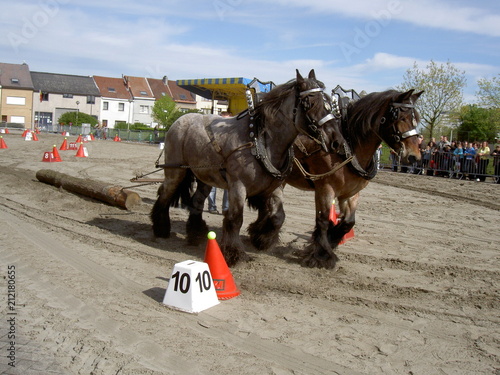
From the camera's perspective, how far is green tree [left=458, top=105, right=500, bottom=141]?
2939cm

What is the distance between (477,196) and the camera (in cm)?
1302

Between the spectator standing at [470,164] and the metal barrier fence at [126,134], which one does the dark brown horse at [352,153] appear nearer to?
the spectator standing at [470,164]

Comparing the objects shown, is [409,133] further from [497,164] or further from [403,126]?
[497,164]

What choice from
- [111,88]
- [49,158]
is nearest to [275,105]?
[49,158]

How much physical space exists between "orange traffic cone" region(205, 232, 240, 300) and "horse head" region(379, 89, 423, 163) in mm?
2571

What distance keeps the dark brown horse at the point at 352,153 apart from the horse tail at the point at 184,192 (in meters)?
1.75

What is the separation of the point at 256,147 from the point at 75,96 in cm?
6075

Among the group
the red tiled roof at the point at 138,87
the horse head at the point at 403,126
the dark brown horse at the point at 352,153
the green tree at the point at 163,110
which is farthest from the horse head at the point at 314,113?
the red tiled roof at the point at 138,87

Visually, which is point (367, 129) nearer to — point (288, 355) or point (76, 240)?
point (288, 355)

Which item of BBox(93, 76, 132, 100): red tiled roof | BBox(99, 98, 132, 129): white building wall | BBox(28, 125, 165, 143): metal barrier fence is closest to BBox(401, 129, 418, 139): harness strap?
BBox(28, 125, 165, 143): metal barrier fence

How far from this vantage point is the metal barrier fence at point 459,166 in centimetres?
1677

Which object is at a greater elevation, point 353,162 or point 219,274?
point 353,162

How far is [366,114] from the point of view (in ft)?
19.9

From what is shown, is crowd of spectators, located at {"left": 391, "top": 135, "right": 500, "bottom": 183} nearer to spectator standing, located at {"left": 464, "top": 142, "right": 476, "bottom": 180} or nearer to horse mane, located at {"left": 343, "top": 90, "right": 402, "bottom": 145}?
spectator standing, located at {"left": 464, "top": 142, "right": 476, "bottom": 180}
